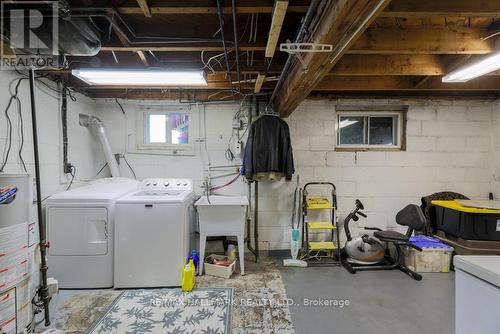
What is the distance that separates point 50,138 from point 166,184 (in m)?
1.32

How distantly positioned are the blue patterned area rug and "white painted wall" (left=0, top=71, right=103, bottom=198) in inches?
57.9

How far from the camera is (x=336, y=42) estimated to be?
4.66ft

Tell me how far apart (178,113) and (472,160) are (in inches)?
171

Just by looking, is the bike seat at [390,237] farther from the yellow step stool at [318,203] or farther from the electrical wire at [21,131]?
the electrical wire at [21,131]

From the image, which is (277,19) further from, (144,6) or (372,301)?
(372,301)

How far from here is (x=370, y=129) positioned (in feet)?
12.1

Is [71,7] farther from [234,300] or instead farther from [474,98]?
[474,98]

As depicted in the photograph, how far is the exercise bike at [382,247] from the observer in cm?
295

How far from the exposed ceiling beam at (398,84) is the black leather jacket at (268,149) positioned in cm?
73

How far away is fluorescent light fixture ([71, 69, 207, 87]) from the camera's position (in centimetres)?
228

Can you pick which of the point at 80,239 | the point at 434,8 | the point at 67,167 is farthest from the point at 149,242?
the point at 434,8

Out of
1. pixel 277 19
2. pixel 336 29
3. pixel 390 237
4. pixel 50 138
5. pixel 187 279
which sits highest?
pixel 277 19

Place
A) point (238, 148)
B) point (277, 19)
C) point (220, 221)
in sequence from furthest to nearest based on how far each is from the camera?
point (238, 148), point (220, 221), point (277, 19)

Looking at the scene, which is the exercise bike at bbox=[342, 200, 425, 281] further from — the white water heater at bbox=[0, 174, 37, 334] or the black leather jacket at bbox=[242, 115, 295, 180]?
the white water heater at bbox=[0, 174, 37, 334]
